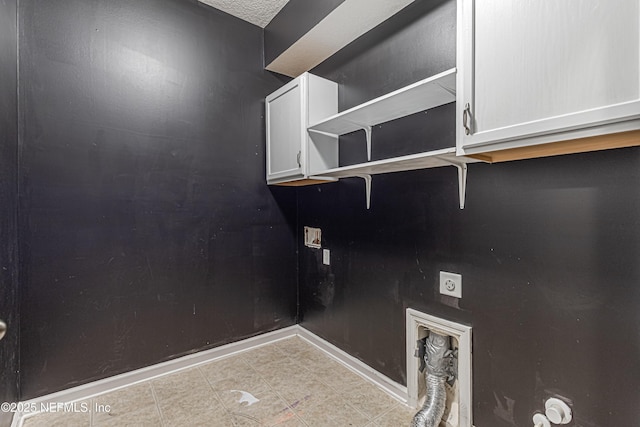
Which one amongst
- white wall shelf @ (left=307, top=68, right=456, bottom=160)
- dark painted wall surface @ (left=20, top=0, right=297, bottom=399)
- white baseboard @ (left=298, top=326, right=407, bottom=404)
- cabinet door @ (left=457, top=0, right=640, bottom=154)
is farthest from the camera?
white baseboard @ (left=298, top=326, right=407, bottom=404)

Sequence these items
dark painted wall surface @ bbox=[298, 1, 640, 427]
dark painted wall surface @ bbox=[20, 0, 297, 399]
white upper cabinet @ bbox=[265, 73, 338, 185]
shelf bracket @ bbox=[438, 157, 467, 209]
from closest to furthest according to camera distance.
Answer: dark painted wall surface @ bbox=[298, 1, 640, 427]
shelf bracket @ bbox=[438, 157, 467, 209]
dark painted wall surface @ bbox=[20, 0, 297, 399]
white upper cabinet @ bbox=[265, 73, 338, 185]

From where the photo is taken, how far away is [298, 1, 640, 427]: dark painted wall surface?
3.40ft

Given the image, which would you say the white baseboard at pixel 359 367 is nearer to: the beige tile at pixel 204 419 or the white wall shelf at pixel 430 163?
the beige tile at pixel 204 419

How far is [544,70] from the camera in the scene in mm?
927

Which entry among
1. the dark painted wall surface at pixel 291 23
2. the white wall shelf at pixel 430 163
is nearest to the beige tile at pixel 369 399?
the white wall shelf at pixel 430 163

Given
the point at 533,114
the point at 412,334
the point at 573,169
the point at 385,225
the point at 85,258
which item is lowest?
the point at 412,334

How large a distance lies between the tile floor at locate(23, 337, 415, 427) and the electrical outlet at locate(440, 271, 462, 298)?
0.72 m

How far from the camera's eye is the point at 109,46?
1.80 m

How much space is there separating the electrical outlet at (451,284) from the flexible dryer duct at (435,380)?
25cm

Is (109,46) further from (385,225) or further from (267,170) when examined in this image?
(385,225)

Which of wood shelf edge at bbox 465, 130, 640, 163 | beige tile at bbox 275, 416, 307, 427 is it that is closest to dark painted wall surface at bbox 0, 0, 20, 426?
beige tile at bbox 275, 416, 307, 427

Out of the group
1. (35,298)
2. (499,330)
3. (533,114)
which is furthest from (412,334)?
(35,298)

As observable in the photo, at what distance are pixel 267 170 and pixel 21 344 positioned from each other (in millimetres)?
1774

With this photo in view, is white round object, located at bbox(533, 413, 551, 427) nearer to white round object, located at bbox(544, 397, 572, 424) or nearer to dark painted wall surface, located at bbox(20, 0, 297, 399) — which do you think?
white round object, located at bbox(544, 397, 572, 424)
